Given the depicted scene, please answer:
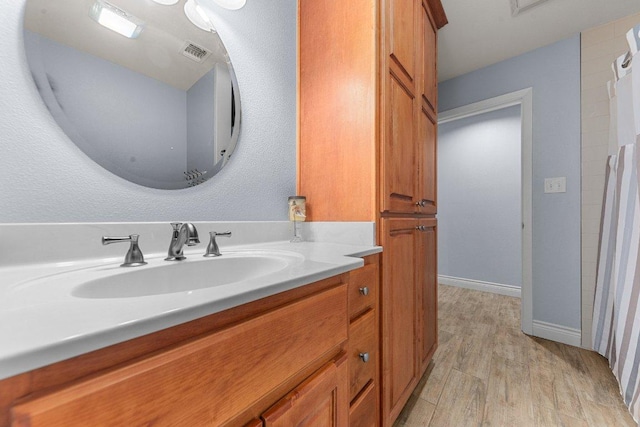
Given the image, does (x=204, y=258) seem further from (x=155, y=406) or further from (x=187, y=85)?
(x=187, y=85)

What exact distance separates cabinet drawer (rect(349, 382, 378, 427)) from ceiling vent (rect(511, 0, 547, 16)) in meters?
2.41

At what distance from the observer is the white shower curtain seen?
1.23 meters

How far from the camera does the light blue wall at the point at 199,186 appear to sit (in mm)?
625

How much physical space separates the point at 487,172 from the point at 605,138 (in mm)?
1358

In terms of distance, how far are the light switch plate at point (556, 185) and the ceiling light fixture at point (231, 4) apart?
7.88 ft

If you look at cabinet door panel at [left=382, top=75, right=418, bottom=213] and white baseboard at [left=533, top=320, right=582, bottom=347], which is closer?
cabinet door panel at [left=382, top=75, right=418, bottom=213]

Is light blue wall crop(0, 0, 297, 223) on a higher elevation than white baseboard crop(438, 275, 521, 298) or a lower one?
higher

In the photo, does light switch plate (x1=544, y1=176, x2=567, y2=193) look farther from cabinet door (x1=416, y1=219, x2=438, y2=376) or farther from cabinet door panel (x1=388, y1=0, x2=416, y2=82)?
cabinet door panel (x1=388, y1=0, x2=416, y2=82)

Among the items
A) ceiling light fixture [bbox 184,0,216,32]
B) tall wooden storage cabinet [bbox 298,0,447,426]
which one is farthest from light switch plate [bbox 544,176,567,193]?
ceiling light fixture [bbox 184,0,216,32]

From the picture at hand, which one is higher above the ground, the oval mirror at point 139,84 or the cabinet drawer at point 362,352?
the oval mirror at point 139,84

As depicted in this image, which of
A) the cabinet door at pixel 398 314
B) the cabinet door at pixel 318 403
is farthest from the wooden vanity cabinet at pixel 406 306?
the cabinet door at pixel 318 403

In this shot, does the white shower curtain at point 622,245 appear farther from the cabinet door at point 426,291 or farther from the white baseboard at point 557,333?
the cabinet door at point 426,291

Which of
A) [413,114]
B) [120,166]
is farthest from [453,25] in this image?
[120,166]

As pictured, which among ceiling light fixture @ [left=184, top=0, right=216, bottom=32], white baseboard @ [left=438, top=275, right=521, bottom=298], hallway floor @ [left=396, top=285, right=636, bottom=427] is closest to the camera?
ceiling light fixture @ [left=184, top=0, right=216, bottom=32]
